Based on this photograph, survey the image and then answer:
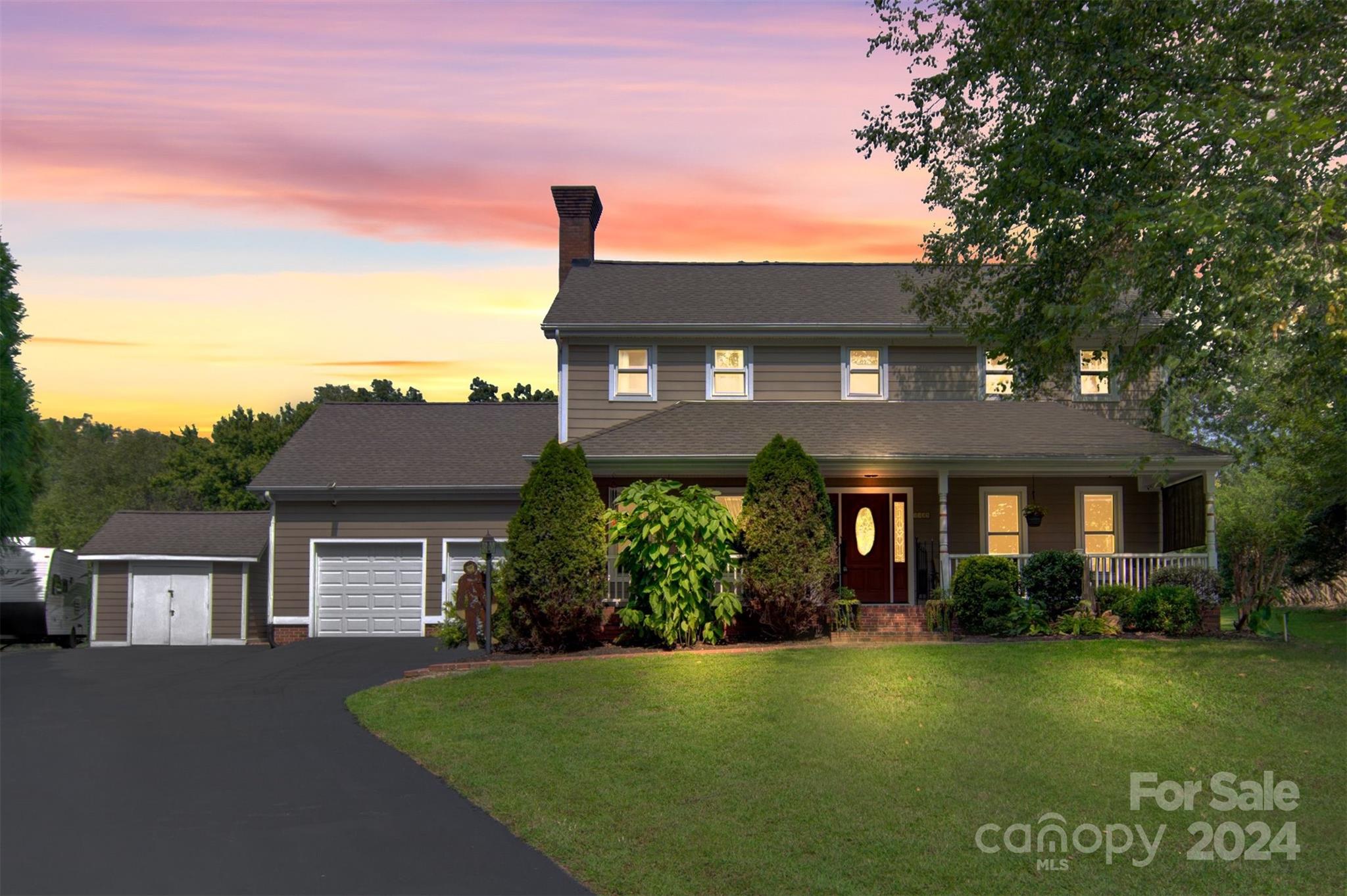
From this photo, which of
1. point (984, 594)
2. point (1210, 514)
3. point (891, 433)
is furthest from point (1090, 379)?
point (984, 594)

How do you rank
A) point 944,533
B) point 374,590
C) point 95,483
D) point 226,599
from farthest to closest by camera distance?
point 95,483, point 226,599, point 374,590, point 944,533

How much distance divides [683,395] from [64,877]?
673 inches

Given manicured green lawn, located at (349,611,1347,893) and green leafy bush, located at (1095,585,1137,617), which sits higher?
green leafy bush, located at (1095,585,1137,617)

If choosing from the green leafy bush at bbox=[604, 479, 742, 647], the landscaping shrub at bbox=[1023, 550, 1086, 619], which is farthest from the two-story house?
the green leafy bush at bbox=[604, 479, 742, 647]

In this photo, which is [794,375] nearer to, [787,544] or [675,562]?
[787,544]

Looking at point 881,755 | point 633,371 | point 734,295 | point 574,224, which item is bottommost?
point 881,755

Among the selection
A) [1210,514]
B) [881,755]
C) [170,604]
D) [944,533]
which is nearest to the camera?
[881,755]

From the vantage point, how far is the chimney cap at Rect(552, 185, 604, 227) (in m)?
28.0

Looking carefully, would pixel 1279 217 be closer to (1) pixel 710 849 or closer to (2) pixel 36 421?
(1) pixel 710 849

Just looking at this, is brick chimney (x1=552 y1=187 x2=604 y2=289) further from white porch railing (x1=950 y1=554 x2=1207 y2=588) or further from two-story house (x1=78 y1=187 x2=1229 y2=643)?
white porch railing (x1=950 y1=554 x2=1207 y2=588)

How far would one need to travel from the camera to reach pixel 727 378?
79.9ft

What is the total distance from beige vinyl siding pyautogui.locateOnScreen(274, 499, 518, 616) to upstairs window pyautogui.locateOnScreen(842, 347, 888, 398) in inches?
306

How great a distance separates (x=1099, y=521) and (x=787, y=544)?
7.97 meters

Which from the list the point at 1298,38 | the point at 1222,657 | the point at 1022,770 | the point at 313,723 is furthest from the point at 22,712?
the point at 1298,38
